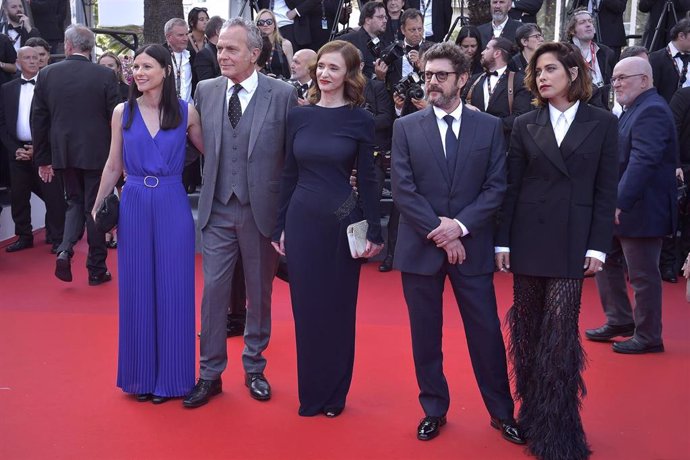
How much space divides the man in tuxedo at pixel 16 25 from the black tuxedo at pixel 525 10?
532cm

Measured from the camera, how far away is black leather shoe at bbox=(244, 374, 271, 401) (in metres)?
4.71

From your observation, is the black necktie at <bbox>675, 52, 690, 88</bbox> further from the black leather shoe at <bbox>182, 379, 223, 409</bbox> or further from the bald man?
the black leather shoe at <bbox>182, 379, 223, 409</bbox>

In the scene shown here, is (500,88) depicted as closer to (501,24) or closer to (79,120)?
(501,24)

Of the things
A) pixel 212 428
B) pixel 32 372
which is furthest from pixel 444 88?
pixel 32 372

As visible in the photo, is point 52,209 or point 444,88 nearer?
point 444,88

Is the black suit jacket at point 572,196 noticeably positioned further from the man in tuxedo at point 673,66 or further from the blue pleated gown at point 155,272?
the man in tuxedo at point 673,66

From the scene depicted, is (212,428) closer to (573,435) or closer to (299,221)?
(299,221)

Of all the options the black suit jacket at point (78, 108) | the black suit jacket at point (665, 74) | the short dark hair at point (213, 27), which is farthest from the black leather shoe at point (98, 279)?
the black suit jacket at point (665, 74)

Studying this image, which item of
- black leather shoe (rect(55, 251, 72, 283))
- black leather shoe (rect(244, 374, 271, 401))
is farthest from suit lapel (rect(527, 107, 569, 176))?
black leather shoe (rect(55, 251, 72, 283))

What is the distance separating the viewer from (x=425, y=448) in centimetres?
411

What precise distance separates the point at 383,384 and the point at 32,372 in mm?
1945

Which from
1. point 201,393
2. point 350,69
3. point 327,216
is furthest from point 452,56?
point 201,393

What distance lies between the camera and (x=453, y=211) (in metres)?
4.11

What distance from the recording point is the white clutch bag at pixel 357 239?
4332 mm
